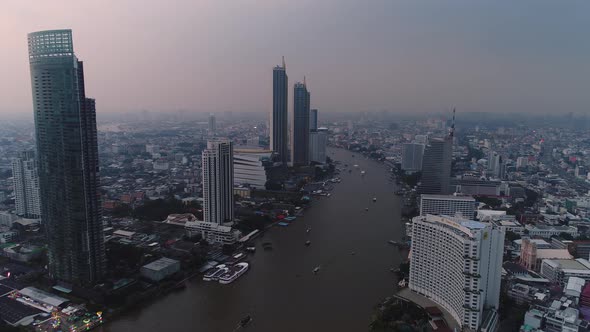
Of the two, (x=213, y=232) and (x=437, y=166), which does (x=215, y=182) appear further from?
(x=437, y=166)

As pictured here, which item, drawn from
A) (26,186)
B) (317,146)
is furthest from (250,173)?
(26,186)

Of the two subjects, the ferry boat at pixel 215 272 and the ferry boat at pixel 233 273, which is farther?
the ferry boat at pixel 215 272

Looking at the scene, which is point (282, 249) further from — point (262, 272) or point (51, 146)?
point (51, 146)

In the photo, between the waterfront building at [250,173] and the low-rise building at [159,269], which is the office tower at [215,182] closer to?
the low-rise building at [159,269]

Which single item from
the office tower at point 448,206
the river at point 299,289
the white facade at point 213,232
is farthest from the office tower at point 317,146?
the white facade at point 213,232

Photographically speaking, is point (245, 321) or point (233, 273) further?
point (233, 273)

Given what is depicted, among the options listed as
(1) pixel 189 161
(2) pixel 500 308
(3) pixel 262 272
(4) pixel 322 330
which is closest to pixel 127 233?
(3) pixel 262 272
